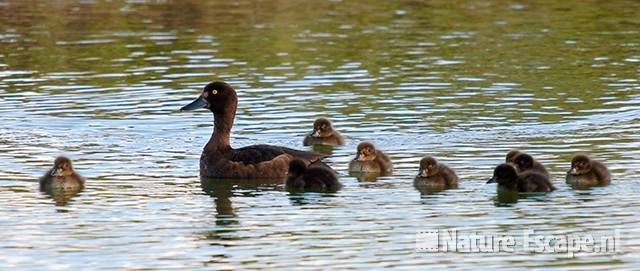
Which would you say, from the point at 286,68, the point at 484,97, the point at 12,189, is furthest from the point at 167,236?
the point at 286,68

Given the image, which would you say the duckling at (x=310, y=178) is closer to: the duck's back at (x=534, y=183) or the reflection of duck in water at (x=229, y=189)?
the reflection of duck in water at (x=229, y=189)

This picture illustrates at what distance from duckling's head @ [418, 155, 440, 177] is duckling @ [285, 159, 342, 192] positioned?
0.84 meters

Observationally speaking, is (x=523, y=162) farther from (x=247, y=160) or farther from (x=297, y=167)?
(x=247, y=160)

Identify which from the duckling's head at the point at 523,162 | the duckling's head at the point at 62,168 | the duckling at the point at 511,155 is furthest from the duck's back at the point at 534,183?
the duckling's head at the point at 62,168

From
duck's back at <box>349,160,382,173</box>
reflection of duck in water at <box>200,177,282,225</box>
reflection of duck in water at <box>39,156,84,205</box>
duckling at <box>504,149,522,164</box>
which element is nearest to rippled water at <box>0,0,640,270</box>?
reflection of duck in water at <box>200,177,282,225</box>

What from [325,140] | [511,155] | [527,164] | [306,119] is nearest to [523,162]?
[527,164]

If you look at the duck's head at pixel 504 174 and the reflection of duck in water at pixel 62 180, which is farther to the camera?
the reflection of duck in water at pixel 62 180

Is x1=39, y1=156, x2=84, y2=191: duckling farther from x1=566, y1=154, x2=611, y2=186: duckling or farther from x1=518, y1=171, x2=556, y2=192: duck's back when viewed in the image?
x1=566, y1=154, x2=611, y2=186: duckling

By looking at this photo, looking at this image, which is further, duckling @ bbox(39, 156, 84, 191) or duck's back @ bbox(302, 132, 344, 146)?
duck's back @ bbox(302, 132, 344, 146)

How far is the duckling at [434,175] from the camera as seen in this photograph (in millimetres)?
16781

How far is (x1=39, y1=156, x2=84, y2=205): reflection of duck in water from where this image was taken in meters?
17.3

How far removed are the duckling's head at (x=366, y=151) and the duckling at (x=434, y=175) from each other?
0.97m

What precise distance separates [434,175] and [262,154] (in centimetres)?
210

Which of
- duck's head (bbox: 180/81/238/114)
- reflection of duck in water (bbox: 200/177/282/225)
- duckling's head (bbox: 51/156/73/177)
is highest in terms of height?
duck's head (bbox: 180/81/238/114)
